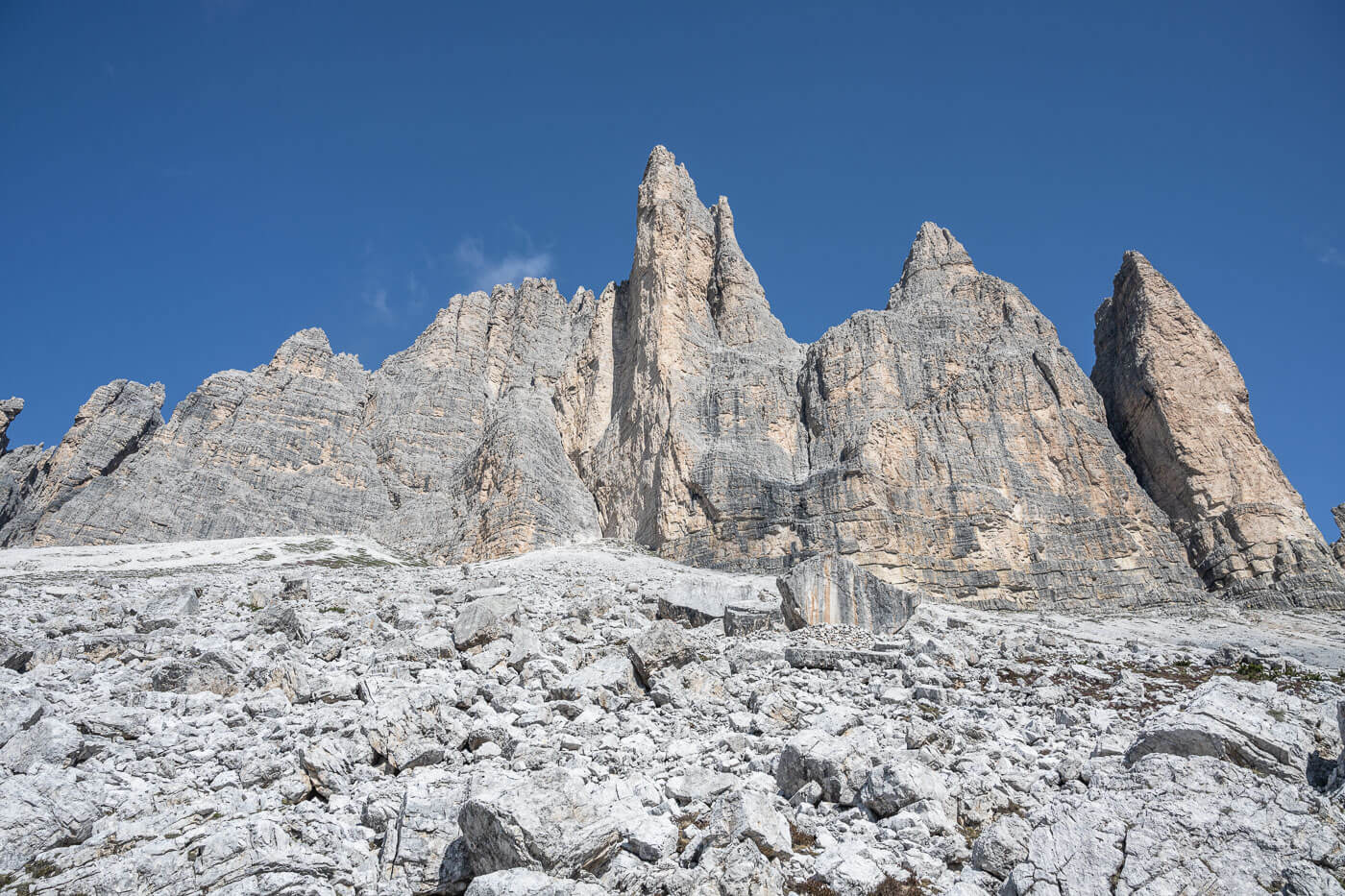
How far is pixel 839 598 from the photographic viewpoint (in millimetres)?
23375

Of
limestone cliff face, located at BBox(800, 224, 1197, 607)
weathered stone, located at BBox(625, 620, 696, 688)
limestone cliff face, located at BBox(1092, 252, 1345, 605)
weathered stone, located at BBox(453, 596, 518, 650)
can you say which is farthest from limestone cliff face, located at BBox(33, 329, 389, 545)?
limestone cliff face, located at BBox(1092, 252, 1345, 605)

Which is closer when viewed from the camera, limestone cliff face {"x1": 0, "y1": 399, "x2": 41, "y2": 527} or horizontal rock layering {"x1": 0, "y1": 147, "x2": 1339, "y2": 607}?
horizontal rock layering {"x1": 0, "y1": 147, "x2": 1339, "y2": 607}

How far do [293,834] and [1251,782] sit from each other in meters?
11.4

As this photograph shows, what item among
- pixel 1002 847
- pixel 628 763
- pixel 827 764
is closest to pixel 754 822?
pixel 827 764

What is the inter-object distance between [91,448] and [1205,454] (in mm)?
93544

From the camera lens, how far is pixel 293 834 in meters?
9.77

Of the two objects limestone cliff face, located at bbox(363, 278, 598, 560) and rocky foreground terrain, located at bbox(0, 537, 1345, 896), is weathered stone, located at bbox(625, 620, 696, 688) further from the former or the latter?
limestone cliff face, located at bbox(363, 278, 598, 560)

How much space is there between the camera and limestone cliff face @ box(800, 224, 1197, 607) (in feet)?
158

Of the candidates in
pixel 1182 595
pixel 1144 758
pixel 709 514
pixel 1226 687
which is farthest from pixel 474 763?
pixel 1182 595

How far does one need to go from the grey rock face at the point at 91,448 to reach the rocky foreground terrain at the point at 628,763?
5834cm

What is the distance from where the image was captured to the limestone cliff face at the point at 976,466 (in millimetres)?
48250

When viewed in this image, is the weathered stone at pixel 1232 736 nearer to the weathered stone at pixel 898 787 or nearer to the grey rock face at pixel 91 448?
the weathered stone at pixel 898 787

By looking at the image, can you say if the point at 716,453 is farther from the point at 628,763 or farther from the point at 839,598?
the point at 628,763

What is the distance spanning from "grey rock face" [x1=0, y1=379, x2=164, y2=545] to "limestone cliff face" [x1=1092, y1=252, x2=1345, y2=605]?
8548 centimetres
